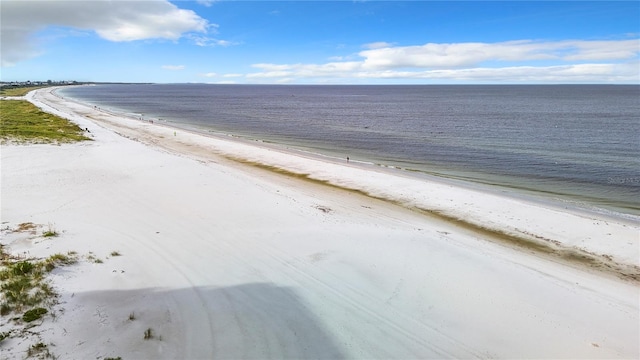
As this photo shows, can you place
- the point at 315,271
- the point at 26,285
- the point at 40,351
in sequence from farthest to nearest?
the point at 315,271, the point at 26,285, the point at 40,351

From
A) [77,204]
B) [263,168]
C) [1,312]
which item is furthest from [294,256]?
[263,168]

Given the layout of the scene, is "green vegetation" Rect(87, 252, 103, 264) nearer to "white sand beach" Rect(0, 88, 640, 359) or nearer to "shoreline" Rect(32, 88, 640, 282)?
"white sand beach" Rect(0, 88, 640, 359)

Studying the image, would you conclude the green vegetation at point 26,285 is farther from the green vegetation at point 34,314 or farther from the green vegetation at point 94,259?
the green vegetation at point 94,259

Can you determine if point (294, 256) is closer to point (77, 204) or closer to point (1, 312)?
point (1, 312)

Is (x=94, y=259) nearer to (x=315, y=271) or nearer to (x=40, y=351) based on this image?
(x=40, y=351)

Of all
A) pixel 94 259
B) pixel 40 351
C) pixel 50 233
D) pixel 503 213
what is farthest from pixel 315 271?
pixel 503 213

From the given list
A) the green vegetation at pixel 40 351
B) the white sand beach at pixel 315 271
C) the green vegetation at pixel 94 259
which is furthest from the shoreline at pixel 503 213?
the green vegetation at pixel 40 351

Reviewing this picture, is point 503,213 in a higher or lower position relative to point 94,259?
lower

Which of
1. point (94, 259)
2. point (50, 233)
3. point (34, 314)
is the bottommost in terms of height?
point (94, 259)

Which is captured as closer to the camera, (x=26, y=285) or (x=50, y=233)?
(x=26, y=285)
